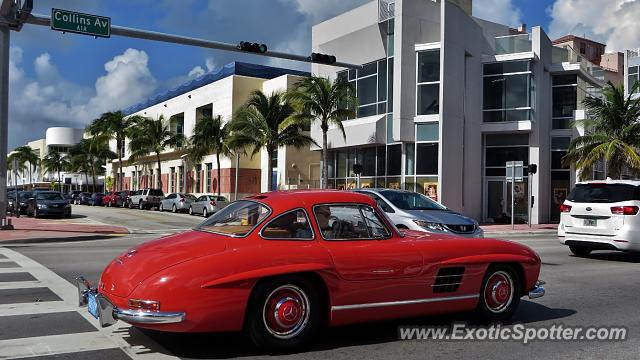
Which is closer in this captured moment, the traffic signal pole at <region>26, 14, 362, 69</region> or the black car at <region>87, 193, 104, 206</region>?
the traffic signal pole at <region>26, 14, 362, 69</region>

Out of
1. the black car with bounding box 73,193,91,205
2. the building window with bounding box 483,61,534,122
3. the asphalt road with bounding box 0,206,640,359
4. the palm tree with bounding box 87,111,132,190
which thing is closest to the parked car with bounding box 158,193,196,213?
the palm tree with bounding box 87,111,132,190

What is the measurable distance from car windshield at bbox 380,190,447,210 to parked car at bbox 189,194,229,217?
20061 millimetres

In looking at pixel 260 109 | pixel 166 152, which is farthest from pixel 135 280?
pixel 166 152

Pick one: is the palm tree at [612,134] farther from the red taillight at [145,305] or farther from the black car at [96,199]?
the black car at [96,199]

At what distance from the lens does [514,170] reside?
26609 millimetres

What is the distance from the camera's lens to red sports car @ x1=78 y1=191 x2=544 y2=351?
5.18 metres

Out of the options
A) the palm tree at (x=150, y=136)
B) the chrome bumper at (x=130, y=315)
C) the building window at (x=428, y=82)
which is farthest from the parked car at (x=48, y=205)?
the chrome bumper at (x=130, y=315)

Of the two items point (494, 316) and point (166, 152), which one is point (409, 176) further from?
point (166, 152)

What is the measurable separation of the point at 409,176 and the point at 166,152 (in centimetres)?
3342

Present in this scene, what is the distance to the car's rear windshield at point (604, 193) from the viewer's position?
1328cm

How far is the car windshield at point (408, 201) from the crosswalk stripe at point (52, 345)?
26.8 feet

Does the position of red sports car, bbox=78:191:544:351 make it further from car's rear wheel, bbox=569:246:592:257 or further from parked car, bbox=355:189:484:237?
car's rear wheel, bbox=569:246:592:257

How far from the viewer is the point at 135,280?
17.2ft

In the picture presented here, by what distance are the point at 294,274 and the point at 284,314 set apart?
38 cm
